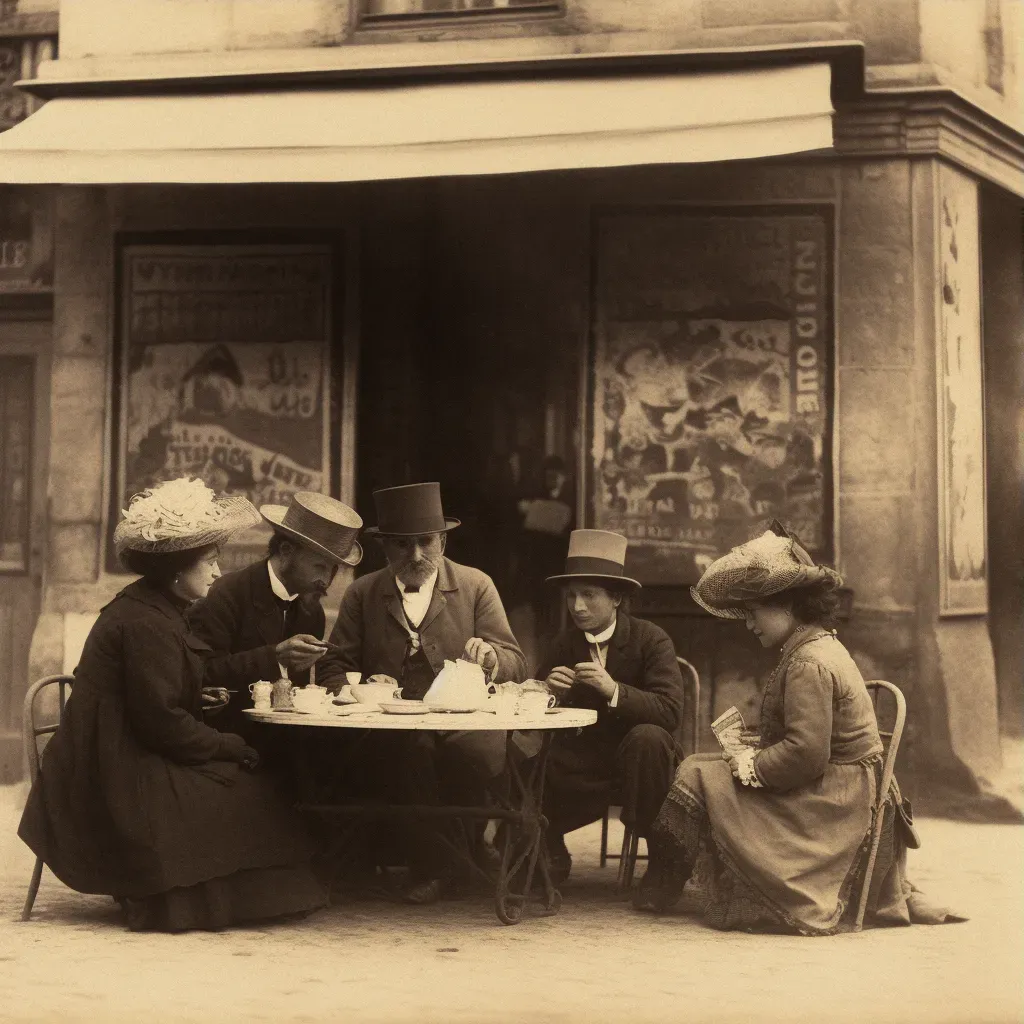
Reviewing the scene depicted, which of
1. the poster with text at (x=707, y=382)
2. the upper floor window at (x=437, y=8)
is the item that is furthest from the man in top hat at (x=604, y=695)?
the upper floor window at (x=437, y=8)

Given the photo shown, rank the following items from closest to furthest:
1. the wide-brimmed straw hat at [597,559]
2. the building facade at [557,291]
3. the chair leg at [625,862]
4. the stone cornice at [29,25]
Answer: the chair leg at [625,862] < the wide-brimmed straw hat at [597,559] < the building facade at [557,291] < the stone cornice at [29,25]

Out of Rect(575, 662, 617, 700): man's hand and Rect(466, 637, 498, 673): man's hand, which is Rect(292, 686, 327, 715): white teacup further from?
Rect(575, 662, 617, 700): man's hand

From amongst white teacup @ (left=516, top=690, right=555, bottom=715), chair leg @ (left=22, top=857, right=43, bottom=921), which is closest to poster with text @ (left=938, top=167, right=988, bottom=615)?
white teacup @ (left=516, top=690, right=555, bottom=715)

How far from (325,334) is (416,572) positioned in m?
2.55

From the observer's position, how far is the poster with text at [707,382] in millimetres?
8633

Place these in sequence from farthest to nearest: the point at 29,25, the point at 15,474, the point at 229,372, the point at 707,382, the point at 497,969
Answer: the point at 15,474
the point at 29,25
the point at 229,372
the point at 707,382
the point at 497,969

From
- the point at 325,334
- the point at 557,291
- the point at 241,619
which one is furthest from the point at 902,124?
the point at 241,619

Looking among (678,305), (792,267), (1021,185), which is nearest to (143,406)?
(678,305)

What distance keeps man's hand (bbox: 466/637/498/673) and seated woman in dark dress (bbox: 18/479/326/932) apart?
1.11 m

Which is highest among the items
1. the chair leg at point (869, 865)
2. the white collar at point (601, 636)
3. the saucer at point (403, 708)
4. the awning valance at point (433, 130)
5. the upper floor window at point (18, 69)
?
the upper floor window at point (18, 69)

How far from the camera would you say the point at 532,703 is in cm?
599

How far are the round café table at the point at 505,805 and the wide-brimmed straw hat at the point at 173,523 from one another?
Result: 2.19 feet

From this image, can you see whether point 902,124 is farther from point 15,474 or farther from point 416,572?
point 15,474

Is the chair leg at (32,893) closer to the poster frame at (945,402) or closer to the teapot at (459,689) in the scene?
the teapot at (459,689)
